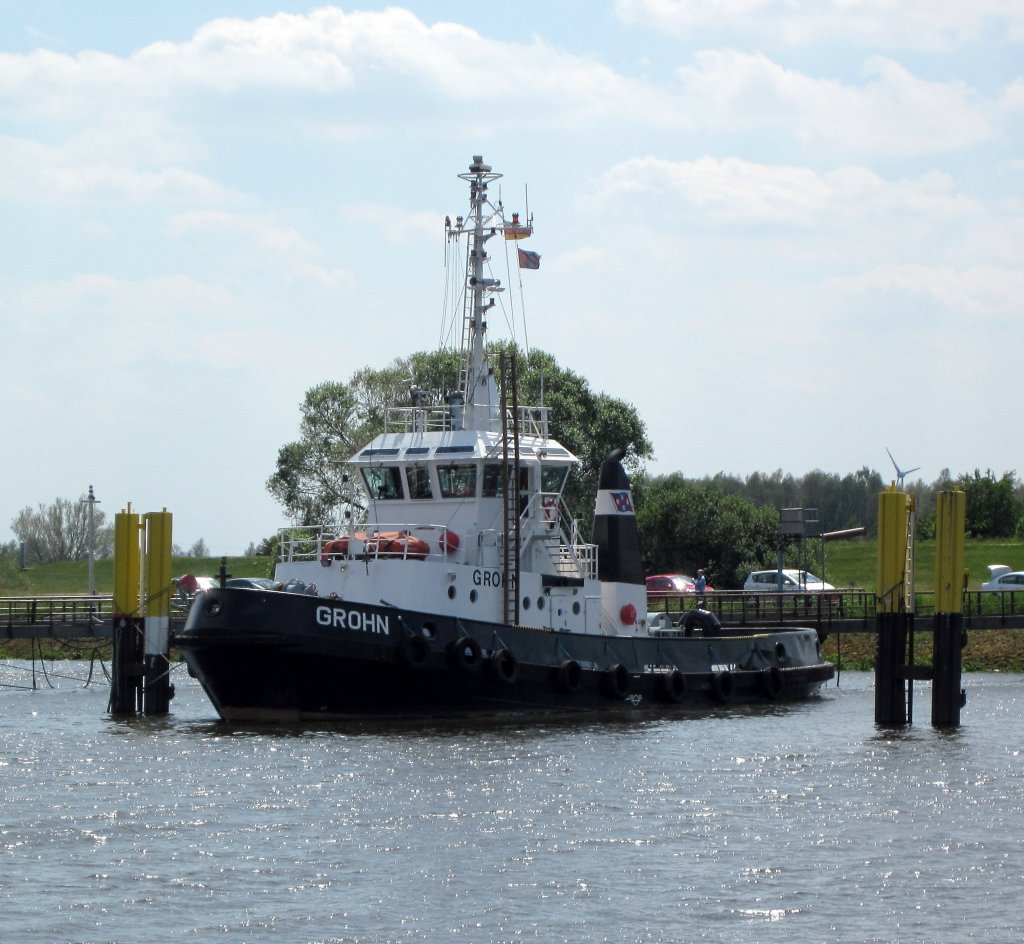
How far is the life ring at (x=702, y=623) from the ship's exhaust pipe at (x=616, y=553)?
2.88 m

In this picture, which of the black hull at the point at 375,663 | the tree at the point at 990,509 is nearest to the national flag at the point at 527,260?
the black hull at the point at 375,663

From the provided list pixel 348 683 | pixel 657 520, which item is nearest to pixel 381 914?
pixel 348 683

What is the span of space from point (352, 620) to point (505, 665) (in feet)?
7.89

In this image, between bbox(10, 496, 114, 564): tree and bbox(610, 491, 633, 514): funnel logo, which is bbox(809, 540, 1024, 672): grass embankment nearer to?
bbox(610, 491, 633, 514): funnel logo

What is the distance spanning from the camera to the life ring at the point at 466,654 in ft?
78.1

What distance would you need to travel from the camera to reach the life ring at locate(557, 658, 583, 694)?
25.1 meters

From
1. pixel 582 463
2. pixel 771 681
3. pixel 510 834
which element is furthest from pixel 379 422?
pixel 510 834

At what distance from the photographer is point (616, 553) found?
27359mm

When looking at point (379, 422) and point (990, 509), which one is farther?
point (990, 509)

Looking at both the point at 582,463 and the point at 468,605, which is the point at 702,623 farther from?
the point at 582,463

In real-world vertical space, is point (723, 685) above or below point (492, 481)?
below

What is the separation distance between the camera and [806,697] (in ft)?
100

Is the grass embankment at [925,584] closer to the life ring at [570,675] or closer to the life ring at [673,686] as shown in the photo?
the life ring at [673,686]

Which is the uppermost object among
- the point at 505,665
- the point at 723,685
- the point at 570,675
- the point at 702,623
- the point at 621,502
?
the point at 621,502
